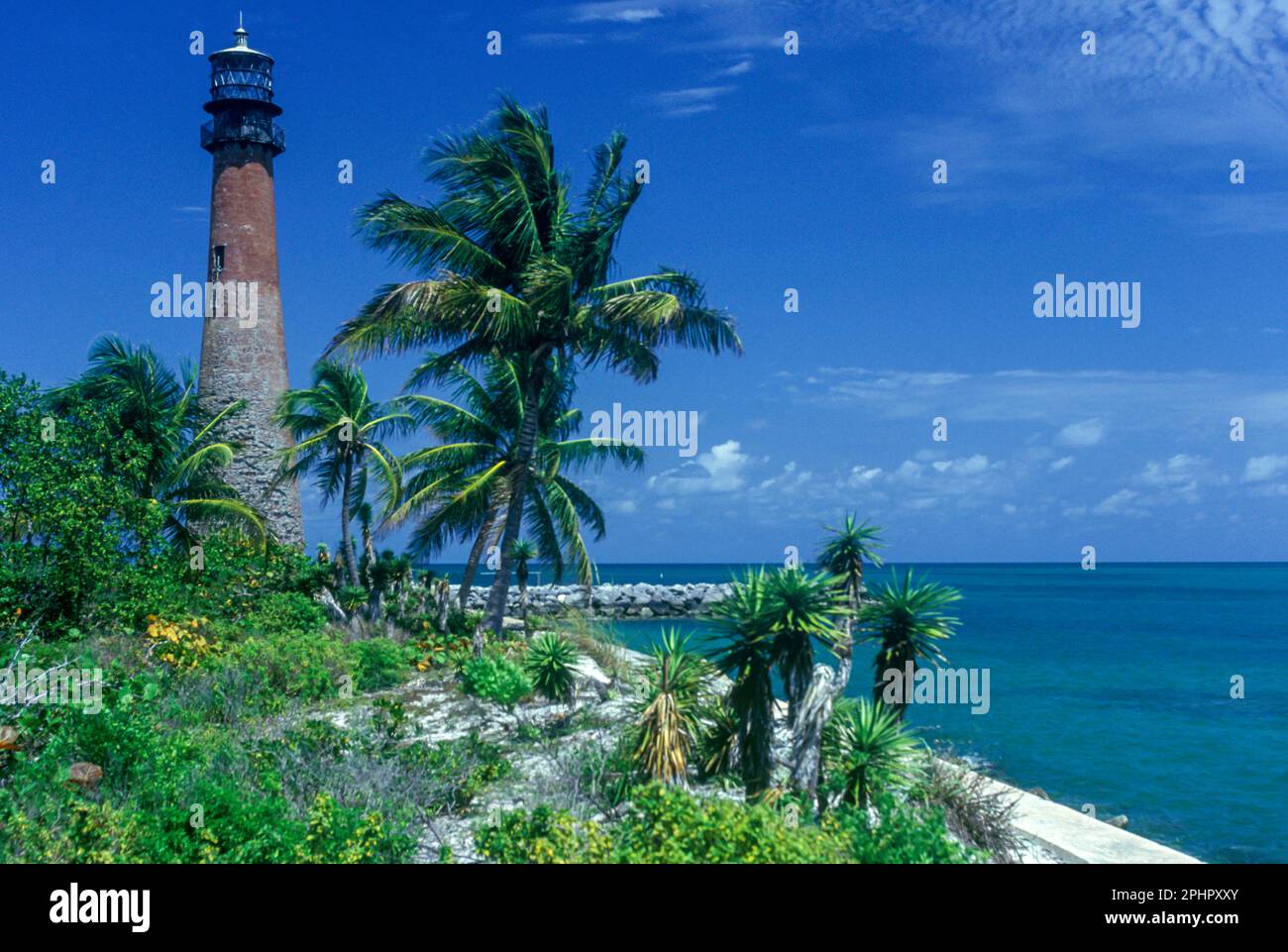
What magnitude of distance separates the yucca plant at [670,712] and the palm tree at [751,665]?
492 mm

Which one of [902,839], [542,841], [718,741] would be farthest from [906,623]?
[542,841]

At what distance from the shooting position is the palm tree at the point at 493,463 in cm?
2361

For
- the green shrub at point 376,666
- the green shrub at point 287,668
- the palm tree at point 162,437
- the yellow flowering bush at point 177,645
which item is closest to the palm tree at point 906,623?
the green shrub at point 287,668

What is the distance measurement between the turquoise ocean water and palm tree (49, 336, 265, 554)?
1370 centimetres

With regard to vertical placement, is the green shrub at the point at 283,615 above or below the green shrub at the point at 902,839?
above

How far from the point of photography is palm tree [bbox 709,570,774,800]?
10.2 metres

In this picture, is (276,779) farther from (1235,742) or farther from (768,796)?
(1235,742)

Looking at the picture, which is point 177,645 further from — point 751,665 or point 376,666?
point 751,665

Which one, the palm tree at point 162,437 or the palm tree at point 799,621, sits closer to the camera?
the palm tree at point 799,621

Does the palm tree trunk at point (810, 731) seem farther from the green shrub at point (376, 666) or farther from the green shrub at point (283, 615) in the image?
the green shrub at point (283, 615)

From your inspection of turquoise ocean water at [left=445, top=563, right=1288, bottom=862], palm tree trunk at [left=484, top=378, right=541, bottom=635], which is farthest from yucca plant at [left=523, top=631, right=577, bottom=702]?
palm tree trunk at [left=484, top=378, right=541, bottom=635]

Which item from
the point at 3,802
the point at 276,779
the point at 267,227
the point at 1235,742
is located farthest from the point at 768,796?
the point at 267,227

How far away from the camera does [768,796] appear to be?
9883mm
